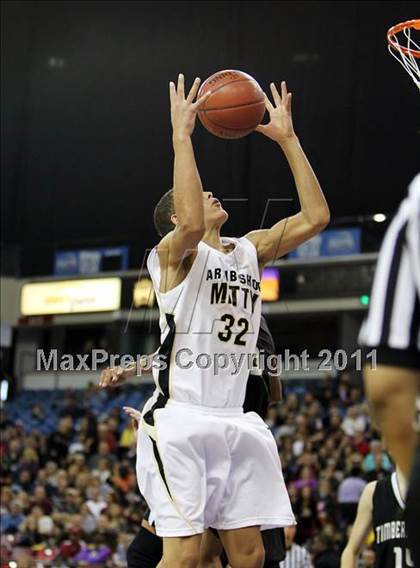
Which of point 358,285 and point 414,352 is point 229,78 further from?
point 358,285

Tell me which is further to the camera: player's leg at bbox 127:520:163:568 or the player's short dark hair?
player's leg at bbox 127:520:163:568

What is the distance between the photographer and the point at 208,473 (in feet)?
15.3

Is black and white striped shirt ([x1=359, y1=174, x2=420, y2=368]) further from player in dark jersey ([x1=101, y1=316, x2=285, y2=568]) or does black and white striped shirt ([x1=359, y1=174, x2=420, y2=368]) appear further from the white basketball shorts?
player in dark jersey ([x1=101, y1=316, x2=285, y2=568])

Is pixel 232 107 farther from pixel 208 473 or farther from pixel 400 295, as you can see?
pixel 400 295

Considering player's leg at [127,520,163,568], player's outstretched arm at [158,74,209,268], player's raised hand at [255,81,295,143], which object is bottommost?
player's leg at [127,520,163,568]

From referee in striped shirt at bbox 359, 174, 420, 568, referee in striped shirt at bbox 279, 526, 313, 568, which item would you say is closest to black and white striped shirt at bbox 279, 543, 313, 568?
referee in striped shirt at bbox 279, 526, 313, 568

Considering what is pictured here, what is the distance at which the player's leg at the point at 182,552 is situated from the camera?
4559 mm

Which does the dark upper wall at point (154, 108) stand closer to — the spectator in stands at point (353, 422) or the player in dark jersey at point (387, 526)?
the spectator in stands at point (353, 422)

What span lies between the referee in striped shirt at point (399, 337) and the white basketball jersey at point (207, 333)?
236 cm

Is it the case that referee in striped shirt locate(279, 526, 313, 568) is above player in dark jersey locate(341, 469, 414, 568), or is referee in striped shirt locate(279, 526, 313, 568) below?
below

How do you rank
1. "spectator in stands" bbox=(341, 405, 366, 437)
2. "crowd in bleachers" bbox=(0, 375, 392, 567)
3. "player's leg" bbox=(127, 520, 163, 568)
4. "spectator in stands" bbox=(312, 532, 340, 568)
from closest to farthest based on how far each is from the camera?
"player's leg" bbox=(127, 520, 163, 568) < "spectator in stands" bbox=(312, 532, 340, 568) < "crowd in bleachers" bbox=(0, 375, 392, 567) < "spectator in stands" bbox=(341, 405, 366, 437)

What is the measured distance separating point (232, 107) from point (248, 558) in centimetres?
211

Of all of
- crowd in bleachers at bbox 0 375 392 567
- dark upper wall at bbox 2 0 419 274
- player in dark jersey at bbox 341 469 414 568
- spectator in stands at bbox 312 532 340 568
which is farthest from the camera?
dark upper wall at bbox 2 0 419 274

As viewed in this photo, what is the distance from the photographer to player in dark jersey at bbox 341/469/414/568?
5.02 m
